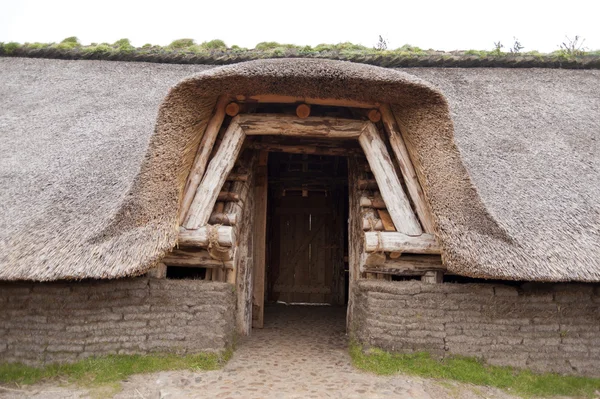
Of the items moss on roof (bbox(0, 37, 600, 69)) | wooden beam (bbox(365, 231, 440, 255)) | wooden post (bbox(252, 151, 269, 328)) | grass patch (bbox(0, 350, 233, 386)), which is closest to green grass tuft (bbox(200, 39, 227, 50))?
moss on roof (bbox(0, 37, 600, 69))

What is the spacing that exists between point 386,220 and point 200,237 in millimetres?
1949

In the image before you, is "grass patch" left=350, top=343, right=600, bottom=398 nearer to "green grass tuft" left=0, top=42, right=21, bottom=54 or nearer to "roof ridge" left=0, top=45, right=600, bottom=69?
"roof ridge" left=0, top=45, right=600, bottom=69

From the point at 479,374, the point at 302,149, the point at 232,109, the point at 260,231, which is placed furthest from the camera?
the point at 260,231

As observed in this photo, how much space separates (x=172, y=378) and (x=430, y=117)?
3380mm

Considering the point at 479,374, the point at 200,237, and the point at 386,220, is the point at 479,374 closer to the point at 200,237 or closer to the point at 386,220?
the point at 386,220

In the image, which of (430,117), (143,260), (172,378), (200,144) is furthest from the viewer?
(200,144)

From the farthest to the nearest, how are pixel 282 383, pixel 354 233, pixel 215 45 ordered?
pixel 215 45 < pixel 354 233 < pixel 282 383

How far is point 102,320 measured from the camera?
12.9 feet

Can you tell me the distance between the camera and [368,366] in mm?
4000

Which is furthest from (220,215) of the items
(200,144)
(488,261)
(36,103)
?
(36,103)

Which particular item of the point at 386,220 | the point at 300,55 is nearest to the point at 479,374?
the point at 386,220

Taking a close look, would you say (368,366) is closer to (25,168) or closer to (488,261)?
(488,261)

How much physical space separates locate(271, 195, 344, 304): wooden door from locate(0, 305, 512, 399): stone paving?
317 cm

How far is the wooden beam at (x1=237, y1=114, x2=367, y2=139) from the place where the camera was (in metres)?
4.43
